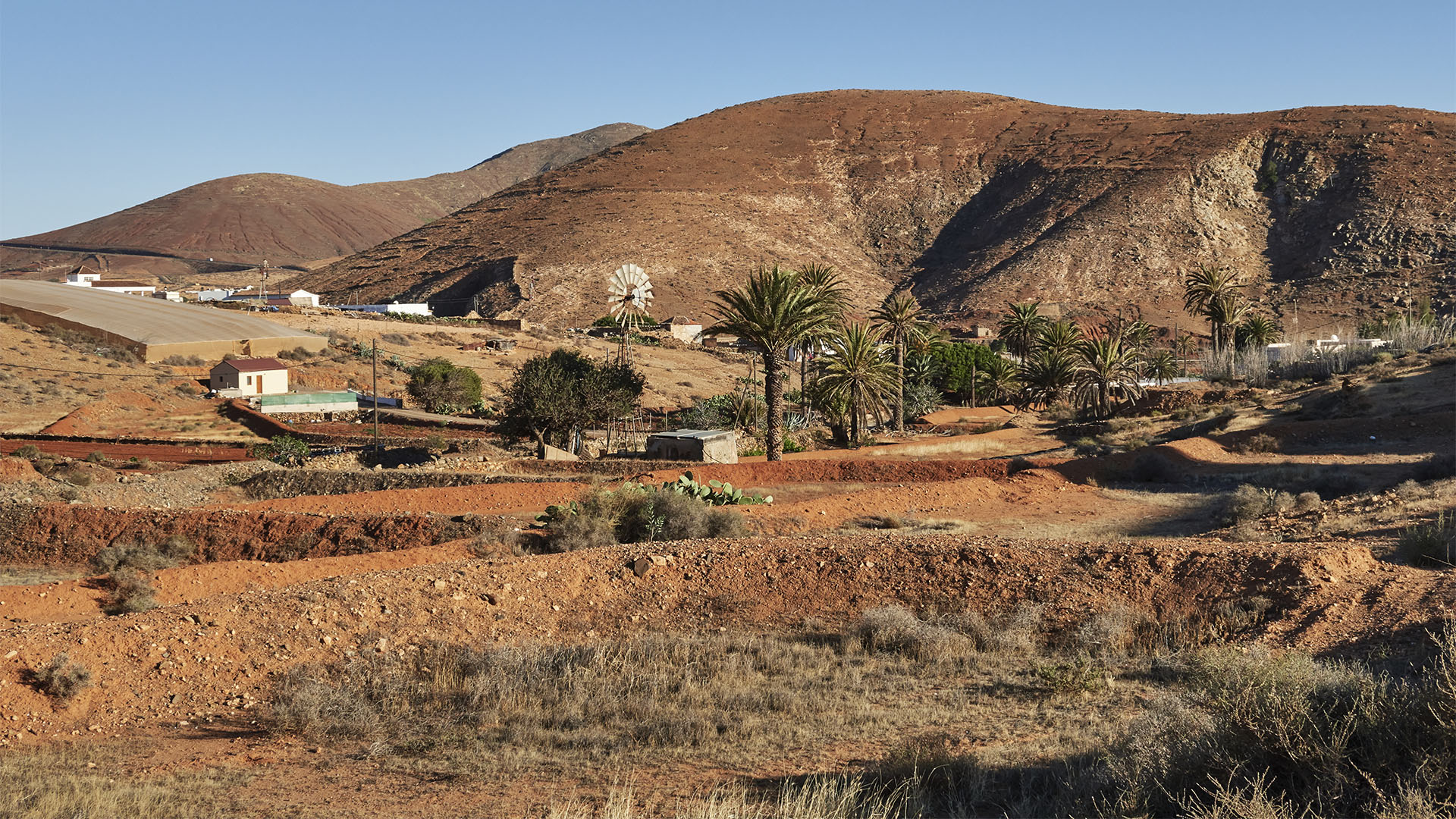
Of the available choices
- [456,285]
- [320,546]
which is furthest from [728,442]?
[456,285]

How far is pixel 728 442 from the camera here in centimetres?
3275

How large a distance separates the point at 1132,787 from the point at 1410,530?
10.4 meters

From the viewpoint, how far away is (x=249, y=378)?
182ft

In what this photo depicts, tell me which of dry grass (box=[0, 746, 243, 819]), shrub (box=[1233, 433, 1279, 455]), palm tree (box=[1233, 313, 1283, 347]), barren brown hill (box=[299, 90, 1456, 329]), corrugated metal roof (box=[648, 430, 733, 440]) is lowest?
dry grass (box=[0, 746, 243, 819])

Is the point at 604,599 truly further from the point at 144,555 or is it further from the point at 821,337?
the point at 821,337

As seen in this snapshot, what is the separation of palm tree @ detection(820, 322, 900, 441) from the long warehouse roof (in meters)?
44.3

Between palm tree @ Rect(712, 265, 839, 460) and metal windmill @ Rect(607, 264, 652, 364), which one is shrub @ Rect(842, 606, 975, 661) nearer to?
palm tree @ Rect(712, 265, 839, 460)

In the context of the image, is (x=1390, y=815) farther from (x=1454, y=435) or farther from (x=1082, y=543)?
(x=1454, y=435)

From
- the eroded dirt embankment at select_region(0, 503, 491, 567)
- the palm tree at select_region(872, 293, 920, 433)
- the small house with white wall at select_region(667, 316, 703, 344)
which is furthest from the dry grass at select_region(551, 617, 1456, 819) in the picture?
the small house with white wall at select_region(667, 316, 703, 344)

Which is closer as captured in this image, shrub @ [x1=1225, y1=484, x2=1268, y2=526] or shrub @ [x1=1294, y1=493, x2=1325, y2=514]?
shrub @ [x1=1225, y1=484, x2=1268, y2=526]

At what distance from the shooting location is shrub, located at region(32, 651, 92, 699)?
32.3ft

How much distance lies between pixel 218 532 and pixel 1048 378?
39162mm

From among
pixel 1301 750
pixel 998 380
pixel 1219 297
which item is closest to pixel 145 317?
pixel 998 380

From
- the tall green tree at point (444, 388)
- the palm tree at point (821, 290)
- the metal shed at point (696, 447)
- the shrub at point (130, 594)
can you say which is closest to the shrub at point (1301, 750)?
the shrub at point (130, 594)
